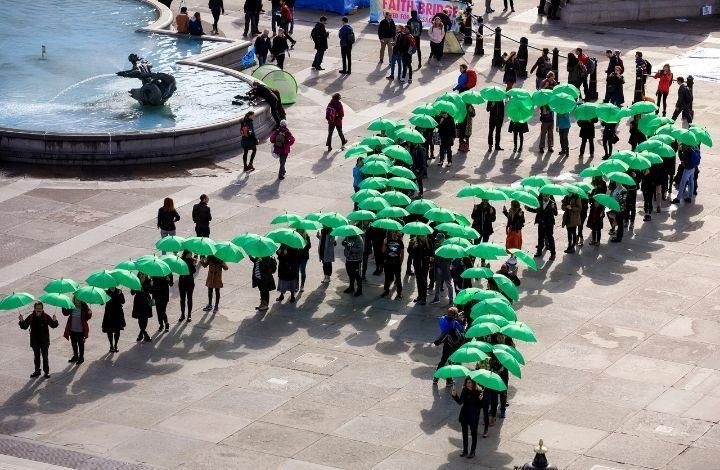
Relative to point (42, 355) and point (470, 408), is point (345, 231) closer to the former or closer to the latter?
point (42, 355)

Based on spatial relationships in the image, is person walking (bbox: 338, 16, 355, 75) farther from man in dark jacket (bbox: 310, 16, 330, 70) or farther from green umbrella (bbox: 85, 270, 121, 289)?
green umbrella (bbox: 85, 270, 121, 289)

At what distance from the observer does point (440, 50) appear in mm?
42188

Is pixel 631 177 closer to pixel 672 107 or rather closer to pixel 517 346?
pixel 517 346

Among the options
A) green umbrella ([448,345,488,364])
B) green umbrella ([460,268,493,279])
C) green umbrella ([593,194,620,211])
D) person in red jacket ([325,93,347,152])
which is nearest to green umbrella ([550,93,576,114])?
person in red jacket ([325,93,347,152])

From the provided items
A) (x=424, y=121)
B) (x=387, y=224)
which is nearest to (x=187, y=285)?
(x=387, y=224)

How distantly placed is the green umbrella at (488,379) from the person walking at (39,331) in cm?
671

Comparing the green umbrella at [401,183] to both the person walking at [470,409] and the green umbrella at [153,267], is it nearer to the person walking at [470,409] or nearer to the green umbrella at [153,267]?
the green umbrella at [153,267]

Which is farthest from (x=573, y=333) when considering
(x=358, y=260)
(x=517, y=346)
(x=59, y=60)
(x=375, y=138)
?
(x=59, y=60)

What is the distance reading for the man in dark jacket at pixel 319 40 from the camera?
4078 centimetres

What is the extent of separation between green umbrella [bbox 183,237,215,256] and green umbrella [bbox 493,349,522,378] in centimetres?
605

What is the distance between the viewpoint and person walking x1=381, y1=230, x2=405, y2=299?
26.4 metres

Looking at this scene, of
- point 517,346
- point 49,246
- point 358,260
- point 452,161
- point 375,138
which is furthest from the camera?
point 452,161

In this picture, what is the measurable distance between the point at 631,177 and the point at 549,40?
16353 mm

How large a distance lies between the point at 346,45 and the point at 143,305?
17497 mm
